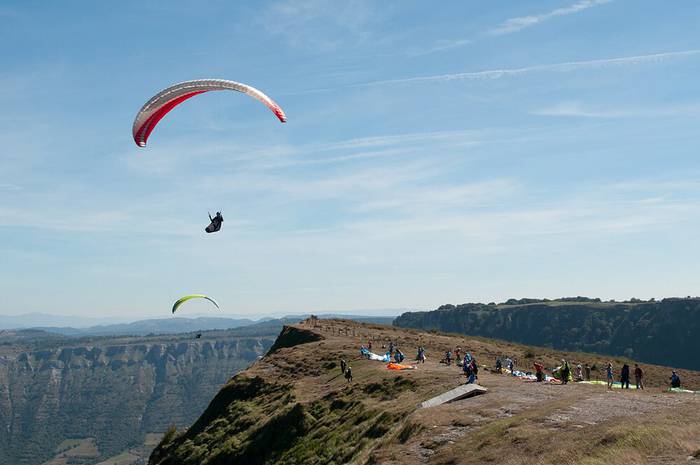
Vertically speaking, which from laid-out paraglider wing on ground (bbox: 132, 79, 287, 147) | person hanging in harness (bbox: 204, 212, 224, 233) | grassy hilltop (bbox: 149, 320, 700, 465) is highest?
laid-out paraglider wing on ground (bbox: 132, 79, 287, 147)

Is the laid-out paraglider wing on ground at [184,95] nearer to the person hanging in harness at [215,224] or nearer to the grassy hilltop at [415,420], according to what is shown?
the person hanging in harness at [215,224]

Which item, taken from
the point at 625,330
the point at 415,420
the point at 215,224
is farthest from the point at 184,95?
the point at 625,330

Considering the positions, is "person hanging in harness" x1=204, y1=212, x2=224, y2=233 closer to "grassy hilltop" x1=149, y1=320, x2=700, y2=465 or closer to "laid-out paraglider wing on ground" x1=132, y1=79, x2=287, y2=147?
"laid-out paraglider wing on ground" x1=132, y1=79, x2=287, y2=147

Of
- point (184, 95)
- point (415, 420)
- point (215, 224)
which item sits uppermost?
point (184, 95)

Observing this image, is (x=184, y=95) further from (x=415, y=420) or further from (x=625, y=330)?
(x=625, y=330)

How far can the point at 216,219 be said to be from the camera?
118 feet

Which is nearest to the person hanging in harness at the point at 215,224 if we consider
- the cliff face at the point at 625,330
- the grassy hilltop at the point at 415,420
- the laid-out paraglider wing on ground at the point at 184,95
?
the laid-out paraglider wing on ground at the point at 184,95

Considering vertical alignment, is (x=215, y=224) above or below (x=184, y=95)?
below

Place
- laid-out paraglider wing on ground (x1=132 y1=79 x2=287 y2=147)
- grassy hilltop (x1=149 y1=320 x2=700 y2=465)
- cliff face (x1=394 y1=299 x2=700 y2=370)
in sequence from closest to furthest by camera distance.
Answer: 1. grassy hilltop (x1=149 y1=320 x2=700 y2=465)
2. laid-out paraglider wing on ground (x1=132 y1=79 x2=287 y2=147)
3. cliff face (x1=394 y1=299 x2=700 y2=370)

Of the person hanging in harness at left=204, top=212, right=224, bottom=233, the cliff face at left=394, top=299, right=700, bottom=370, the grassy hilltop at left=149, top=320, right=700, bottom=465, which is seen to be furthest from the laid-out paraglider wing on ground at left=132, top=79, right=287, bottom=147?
the cliff face at left=394, top=299, right=700, bottom=370

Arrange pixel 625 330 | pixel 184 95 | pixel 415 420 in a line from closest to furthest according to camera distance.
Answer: pixel 415 420
pixel 184 95
pixel 625 330

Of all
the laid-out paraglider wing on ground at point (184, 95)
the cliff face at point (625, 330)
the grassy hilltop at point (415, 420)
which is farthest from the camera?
the cliff face at point (625, 330)

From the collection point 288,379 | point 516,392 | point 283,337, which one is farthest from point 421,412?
point 283,337

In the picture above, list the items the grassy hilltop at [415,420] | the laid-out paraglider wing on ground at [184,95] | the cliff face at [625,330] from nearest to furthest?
1. the grassy hilltop at [415,420]
2. the laid-out paraglider wing on ground at [184,95]
3. the cliff face at [625,330]
